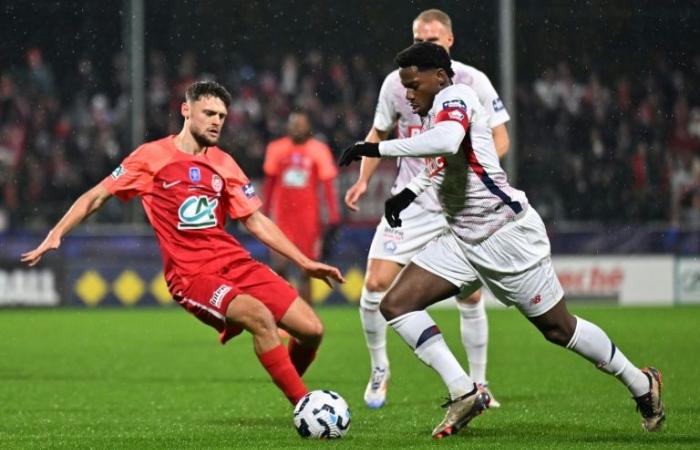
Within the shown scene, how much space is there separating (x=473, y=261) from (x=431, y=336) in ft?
1.39

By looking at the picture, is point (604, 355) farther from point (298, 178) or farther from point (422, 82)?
point (298, 178)

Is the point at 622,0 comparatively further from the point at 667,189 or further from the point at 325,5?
the point at 325,5

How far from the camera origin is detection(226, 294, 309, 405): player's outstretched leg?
6953mm

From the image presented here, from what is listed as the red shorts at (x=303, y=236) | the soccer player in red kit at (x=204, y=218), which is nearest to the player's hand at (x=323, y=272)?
the soccer player in red kit at (x=204, y=218)

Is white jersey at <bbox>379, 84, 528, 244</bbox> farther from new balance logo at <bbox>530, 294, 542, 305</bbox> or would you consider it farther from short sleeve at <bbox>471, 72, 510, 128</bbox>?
short sleeve at <bbox>471, 72, 510, 128</bbox>

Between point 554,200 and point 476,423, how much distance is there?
11031 millimetres

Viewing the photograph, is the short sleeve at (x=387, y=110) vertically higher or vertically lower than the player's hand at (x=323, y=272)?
higher

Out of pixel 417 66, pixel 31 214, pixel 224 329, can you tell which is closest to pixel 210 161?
pixel 224 329

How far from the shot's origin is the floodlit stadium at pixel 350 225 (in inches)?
265

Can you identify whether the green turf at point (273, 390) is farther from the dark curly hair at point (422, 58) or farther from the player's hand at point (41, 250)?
the dark curly hair at point (422, 58)

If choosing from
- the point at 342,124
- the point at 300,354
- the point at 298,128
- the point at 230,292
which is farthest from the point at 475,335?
the point at 342,124

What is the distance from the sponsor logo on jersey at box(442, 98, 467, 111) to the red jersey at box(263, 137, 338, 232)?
28.2 feet

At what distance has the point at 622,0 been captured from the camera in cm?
1803

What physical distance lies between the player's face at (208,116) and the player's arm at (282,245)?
0.48 meters
